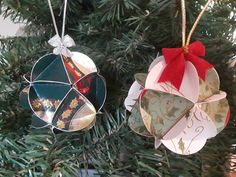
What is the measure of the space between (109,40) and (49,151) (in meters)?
0.13

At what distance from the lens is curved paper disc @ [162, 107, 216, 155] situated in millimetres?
338

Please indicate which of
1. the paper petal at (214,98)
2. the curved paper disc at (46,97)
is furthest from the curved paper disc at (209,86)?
the curved paper disc at (46,97)

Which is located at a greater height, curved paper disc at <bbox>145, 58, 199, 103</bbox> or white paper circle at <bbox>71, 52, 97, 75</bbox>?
white paper circle at <bbox>71, 52, 97, 75</bbox>

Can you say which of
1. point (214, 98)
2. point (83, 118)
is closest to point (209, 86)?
point (214, 98)

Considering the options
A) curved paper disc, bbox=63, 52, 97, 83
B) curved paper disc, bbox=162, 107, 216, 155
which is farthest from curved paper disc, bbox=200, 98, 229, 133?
curved paper disc, bbox=63, 52, 97, 83

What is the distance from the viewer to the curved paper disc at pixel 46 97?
36 centimetres

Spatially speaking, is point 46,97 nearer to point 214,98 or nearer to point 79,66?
point 79,66

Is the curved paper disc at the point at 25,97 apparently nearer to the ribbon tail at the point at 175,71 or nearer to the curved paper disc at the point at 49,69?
the curved paper disc at the point at 49,69

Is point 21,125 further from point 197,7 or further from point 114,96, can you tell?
point 197,7

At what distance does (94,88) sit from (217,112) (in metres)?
0.11

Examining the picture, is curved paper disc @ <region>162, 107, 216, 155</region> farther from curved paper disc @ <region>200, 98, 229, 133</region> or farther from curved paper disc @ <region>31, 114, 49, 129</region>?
curved paper disc @ <region>31, 114, 49, 129</region>

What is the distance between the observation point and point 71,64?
369 millimetres

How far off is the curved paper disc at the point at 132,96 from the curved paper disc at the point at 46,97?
5 centimetres

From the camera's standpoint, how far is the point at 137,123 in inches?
13.6
